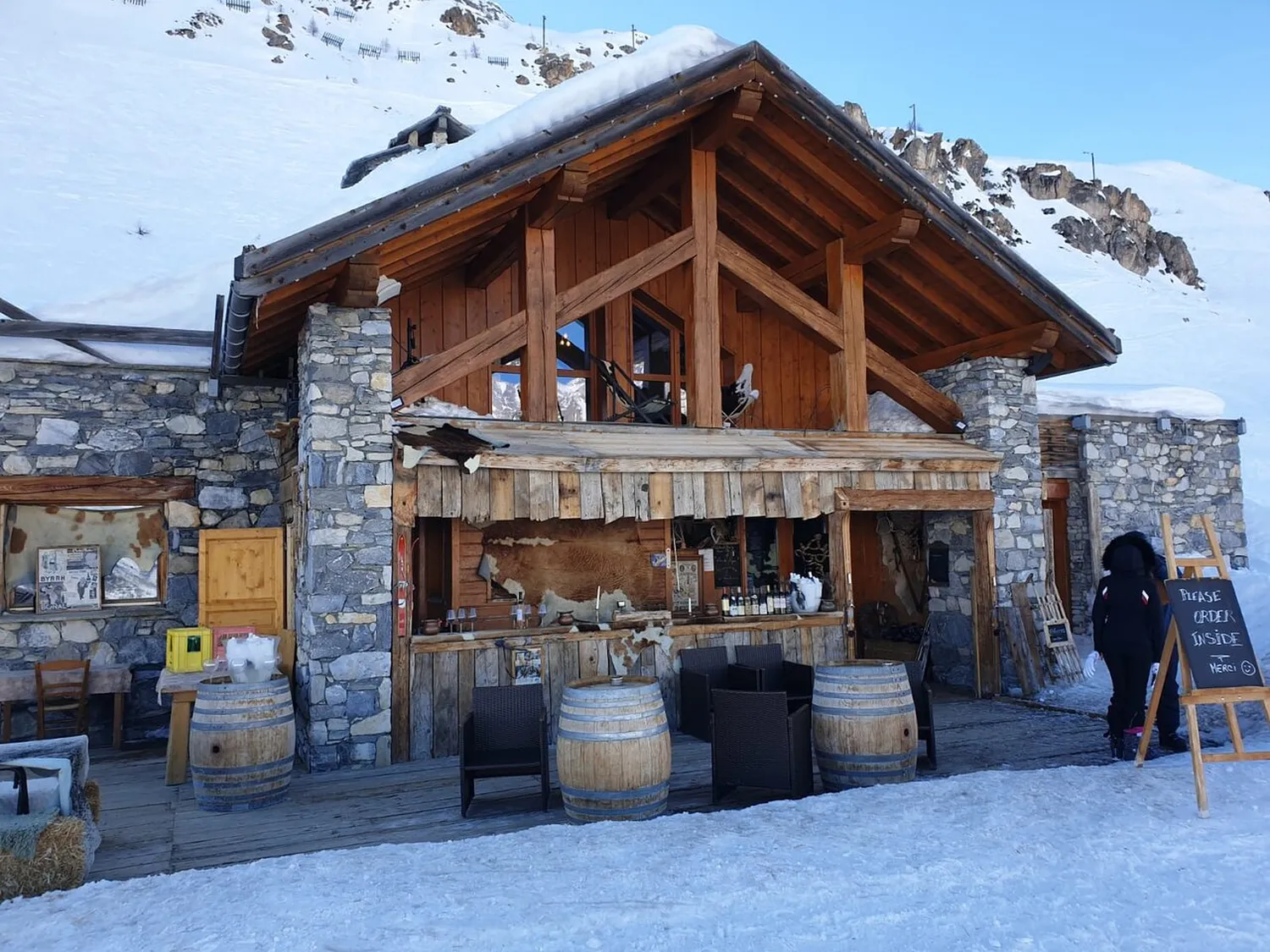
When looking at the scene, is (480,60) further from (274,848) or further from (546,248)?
(274,848)

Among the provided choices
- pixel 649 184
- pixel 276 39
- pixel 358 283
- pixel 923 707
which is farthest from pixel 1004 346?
pixel 276 39

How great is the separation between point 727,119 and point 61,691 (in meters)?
7.81

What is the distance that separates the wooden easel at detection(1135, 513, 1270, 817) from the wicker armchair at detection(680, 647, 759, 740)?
2902 mm

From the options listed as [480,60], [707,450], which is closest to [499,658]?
[707,450]

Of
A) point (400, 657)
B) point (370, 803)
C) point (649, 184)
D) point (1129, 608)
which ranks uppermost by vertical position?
point (649, 184)

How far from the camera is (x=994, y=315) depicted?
9.63 meters

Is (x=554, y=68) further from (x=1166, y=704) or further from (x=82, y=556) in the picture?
(x=1166, y=704)

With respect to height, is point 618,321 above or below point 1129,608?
above

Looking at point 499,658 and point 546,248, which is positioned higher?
point 546,248

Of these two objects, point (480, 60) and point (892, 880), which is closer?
point (892, 880)

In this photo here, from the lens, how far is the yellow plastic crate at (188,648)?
7160 mm

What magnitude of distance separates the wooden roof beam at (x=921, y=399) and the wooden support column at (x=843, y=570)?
1767 millimetres

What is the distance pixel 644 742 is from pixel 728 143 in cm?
598

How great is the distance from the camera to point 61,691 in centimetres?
805
